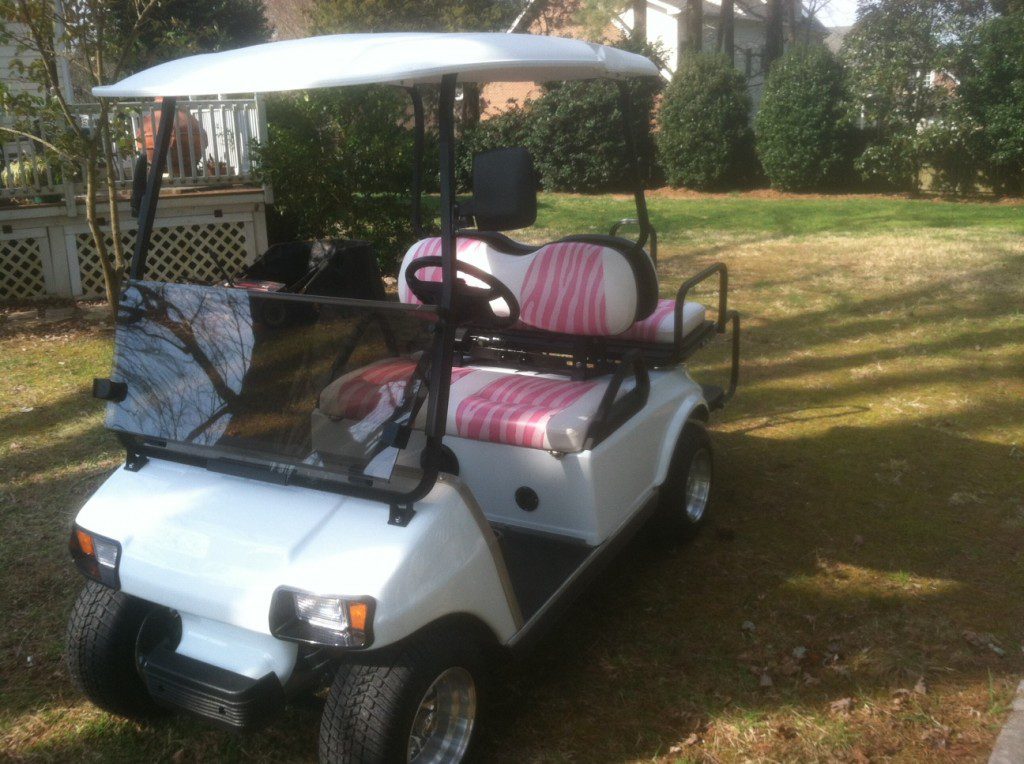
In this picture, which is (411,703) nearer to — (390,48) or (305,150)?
(390,48)

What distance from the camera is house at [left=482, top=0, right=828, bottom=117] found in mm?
27047

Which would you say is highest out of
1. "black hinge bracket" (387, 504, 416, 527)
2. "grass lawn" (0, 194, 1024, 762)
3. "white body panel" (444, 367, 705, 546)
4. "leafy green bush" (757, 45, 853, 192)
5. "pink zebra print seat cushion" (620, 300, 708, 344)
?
"leafy green bush" (757, 45, 853, 192)

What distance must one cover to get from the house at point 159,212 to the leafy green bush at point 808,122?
34.5 feet

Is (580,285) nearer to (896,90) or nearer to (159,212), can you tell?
(159,212)

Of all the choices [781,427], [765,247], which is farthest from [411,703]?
[765,247]

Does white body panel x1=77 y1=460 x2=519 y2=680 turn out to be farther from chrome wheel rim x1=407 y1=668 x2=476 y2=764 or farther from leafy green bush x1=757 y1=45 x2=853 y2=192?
leafy green bush x1=757 y1=45 x2=853 y2=192

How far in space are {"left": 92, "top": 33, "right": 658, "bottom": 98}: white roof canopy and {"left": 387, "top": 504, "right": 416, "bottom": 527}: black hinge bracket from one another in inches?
42.0

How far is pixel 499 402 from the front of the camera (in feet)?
11.5

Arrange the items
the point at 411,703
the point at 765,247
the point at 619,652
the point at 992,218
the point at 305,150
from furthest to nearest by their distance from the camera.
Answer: the point at 992,218
the point at 765,247
the point at 305,150
the point at 619,652
the point at 411,703

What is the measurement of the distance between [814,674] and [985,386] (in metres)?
3.80

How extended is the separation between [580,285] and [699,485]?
109 cm

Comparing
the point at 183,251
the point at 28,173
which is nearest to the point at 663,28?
the point at 183,251

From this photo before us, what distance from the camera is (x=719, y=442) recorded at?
5398 millimetres

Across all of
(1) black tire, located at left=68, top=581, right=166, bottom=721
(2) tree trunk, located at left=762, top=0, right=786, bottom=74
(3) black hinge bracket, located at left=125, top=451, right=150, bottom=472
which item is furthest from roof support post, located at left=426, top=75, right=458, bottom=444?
(2) tree trunk, located at left=762, top=0, right=786, bottom=74
